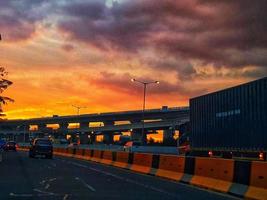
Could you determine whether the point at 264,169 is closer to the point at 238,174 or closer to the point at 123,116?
the point at 238,174

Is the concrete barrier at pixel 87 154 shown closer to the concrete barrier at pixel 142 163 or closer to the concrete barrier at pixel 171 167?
A: the concrete barrier at pixel 142 163

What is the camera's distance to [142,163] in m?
28.3

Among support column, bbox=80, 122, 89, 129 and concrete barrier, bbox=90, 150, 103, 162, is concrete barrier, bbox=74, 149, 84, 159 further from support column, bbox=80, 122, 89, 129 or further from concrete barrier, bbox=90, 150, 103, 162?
support column, bbox=80, 122, 89, 129

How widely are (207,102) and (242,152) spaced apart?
5.36 m

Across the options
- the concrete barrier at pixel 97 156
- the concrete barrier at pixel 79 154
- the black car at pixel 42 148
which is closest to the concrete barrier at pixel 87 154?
the concrete barrier at pixel 79 154

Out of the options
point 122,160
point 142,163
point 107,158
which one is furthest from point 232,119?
Answer: point 107,158

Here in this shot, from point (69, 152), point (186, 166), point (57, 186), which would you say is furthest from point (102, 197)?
point (69, 152)

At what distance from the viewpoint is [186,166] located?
2111cm

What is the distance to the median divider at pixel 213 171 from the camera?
48.2 feet

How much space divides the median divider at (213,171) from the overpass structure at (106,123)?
3124 inches

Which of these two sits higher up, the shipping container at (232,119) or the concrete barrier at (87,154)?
the shipping container at (232,119)

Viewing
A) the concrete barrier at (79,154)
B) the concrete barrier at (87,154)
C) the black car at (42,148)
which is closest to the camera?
the concrete barrier at (87,154)

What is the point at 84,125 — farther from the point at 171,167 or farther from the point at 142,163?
the point at 171,167

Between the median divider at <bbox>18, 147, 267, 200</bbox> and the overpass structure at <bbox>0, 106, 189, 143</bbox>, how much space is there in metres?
79.3
